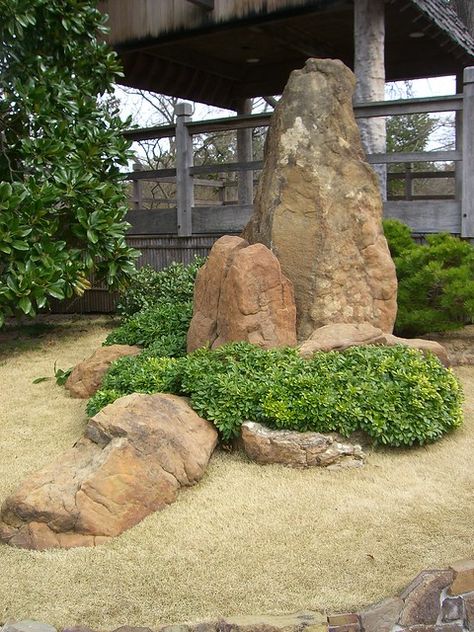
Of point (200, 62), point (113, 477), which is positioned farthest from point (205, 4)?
point (113, 477)

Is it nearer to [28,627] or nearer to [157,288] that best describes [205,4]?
[157,288]

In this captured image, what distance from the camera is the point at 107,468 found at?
4.12 meters

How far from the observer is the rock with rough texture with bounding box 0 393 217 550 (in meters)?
3.92

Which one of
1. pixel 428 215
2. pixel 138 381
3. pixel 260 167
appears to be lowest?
pixel 138 381

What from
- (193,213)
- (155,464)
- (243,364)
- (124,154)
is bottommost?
(155,464)

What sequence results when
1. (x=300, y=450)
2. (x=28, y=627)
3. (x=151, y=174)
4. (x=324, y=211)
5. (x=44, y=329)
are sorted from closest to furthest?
(x=28, y=627) < (x=300, y=450) < (x=324, y=211) < (x=44, y=329) < (x=151, y=174)

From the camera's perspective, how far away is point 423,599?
3283 mm

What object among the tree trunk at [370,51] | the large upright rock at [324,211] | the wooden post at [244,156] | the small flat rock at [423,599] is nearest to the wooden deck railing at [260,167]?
the tree trunk at [370,51]

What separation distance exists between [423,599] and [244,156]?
12285 mm

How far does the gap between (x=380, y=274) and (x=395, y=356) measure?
122 cm

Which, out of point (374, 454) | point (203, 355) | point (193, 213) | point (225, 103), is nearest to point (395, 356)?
point (374, 454)

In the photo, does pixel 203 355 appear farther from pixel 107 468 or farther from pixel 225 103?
pixel 225 103

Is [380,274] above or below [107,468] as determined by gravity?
above

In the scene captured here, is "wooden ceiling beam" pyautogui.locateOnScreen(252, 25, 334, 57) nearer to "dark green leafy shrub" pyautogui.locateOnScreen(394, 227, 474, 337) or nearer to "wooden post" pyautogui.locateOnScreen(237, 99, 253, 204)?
"wooden post" pyautogui.locateOnScreen(237, 99, 253, 204)
